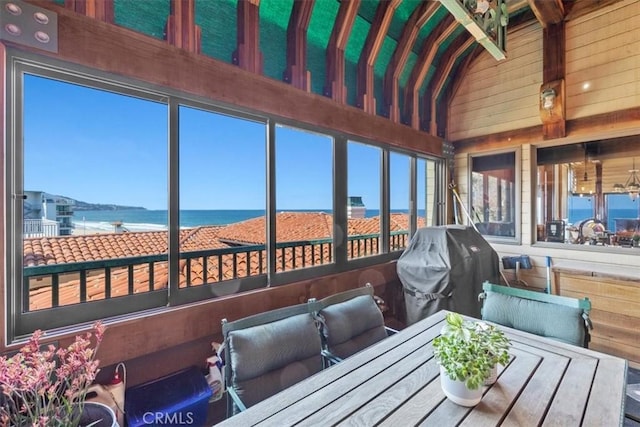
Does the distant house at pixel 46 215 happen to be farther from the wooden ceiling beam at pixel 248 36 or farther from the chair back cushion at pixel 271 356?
the wooden ceiling beam at pixel 248 36

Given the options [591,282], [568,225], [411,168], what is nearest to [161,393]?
[411,168]

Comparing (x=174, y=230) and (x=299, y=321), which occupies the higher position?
(x=174, y=230)

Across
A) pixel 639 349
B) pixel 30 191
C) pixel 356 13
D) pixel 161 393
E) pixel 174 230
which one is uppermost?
pixel 356 13

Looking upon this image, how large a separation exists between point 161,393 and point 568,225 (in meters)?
4.79

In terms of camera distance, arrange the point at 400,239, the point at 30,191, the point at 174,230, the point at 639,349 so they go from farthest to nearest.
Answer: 1. the point at 400,239
2. the point at 639,349
3. the point at 174,230
4. the point at 30,191

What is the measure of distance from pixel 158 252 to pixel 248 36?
2.01 metres

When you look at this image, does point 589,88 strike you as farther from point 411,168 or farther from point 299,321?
point 299,321

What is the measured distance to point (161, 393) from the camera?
1871mm

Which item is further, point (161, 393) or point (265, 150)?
point (265, 150)

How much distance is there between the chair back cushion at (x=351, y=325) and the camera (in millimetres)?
1944

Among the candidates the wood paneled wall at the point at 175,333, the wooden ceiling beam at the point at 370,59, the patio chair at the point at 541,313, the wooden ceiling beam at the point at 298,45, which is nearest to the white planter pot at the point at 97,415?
the wood paneled wall at the point at 175,333

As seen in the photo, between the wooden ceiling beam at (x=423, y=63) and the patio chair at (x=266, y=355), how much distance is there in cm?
341

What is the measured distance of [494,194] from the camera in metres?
4.36

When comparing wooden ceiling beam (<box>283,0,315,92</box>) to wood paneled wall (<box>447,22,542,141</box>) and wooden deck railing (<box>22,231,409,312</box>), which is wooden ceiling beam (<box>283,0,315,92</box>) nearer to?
wooden deck railing (<box>22,231,409,312</box>)
